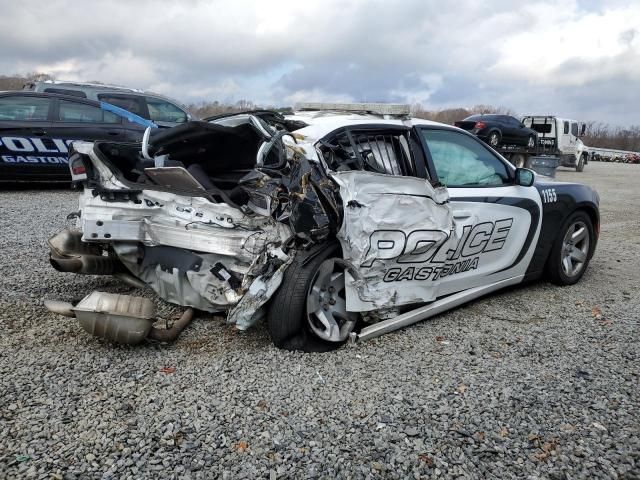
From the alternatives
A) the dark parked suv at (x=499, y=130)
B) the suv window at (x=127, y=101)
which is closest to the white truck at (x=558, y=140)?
the dark parked suv at (x=499, y=130)

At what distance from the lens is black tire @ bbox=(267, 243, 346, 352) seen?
3.28m

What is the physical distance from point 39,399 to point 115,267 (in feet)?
4.90

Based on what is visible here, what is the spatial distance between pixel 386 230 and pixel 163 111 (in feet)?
27.7

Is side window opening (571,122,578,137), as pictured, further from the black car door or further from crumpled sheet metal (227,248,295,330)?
crumpled sheet metal (227,248,295,330)

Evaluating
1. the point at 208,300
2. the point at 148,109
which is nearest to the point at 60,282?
the point at 208,300

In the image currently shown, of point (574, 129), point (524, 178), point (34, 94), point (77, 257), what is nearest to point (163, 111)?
point (34, 94)

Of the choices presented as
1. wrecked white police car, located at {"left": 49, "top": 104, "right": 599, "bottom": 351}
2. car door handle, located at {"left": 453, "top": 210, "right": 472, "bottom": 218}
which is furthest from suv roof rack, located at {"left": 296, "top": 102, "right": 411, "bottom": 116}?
car door handle, located at {"left": 453, "top": 210, "right": 472, "bottom": 218}

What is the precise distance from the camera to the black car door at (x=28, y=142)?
8406mm

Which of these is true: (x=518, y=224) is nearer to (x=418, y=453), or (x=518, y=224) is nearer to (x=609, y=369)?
(x=609, y=369)

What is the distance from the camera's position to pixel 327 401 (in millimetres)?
2910

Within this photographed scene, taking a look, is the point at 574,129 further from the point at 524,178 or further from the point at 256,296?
the point at 256,296

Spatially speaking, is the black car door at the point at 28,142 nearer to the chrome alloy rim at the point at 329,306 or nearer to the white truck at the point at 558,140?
the chrome alloy rim at the point at 329,306

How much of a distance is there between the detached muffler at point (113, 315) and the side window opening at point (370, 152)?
1478 millimetres

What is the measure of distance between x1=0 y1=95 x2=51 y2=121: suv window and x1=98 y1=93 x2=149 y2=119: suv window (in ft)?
5.69
